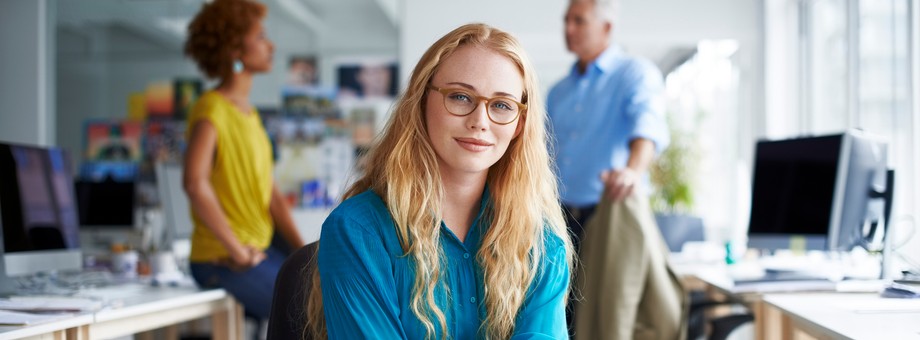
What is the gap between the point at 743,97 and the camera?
234 inches

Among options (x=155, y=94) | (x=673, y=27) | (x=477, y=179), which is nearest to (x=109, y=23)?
(x=155, y=94)

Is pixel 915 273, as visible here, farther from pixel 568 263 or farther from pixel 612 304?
pixel 568 263

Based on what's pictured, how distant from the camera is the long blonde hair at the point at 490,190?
4.82 ft

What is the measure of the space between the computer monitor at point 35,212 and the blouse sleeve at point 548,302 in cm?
178

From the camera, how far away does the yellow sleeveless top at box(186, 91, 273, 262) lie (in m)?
3.02

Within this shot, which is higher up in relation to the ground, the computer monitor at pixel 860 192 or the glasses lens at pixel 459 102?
the glasses lens at pixel 459 102

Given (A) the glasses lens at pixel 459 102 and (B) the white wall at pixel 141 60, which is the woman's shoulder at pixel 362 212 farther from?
(B) the white wall at pixel 141 60

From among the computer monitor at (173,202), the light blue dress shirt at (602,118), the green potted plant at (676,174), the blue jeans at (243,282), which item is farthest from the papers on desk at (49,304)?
the green potted plant at (676,174)

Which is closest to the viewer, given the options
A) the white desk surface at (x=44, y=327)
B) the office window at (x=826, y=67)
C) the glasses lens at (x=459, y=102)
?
the glasses lens at (x=459, y=102)

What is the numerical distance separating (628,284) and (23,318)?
62.3 inches

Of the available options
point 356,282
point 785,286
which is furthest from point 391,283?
point 785,286

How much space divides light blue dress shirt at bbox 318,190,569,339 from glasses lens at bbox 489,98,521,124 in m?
0.18

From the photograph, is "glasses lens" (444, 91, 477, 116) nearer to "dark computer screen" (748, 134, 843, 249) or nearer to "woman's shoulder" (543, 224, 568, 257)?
"woman's shoulder" (543, 224, 568, 257)

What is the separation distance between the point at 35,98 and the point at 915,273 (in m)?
4.89
